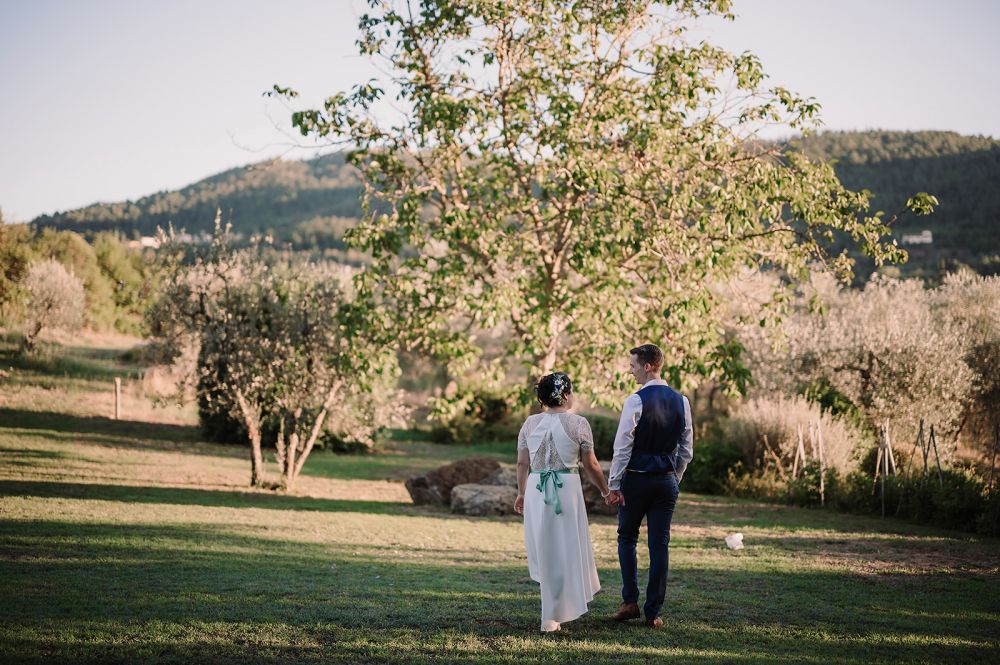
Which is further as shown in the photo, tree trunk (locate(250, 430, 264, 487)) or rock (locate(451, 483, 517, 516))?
tree trunk (locate(250, 430, 264, 487))

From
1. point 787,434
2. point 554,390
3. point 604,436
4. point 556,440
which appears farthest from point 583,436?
point 604,436

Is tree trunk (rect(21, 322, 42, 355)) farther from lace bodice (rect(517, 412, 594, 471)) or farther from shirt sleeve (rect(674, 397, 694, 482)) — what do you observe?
shirt sleeve (rect(674, 397, 694, 482))

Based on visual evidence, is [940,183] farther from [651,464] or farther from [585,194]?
[651,464]

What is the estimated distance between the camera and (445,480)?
16922 mm

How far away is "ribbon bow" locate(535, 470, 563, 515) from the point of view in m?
6.50

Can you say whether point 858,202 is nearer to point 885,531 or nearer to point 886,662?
point 885,531

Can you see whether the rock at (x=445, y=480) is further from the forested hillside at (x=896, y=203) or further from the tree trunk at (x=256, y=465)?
the forested hillside at (x=896, y=203)

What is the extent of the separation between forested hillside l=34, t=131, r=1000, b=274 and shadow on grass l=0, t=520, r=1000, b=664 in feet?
88.1

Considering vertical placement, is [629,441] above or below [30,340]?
below

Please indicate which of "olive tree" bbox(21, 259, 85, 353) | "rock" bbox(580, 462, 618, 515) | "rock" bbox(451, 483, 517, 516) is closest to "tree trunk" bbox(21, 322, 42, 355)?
"olive tree" bbox(21, 259, 85, 353)

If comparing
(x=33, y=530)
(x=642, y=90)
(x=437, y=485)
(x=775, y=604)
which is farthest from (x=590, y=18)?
(x=33, y=530)

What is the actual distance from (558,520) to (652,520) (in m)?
0.80

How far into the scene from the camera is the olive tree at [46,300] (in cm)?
3528

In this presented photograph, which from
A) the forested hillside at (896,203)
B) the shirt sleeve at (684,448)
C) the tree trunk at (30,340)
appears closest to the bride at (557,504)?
the shirt sleeve at (684,448)
